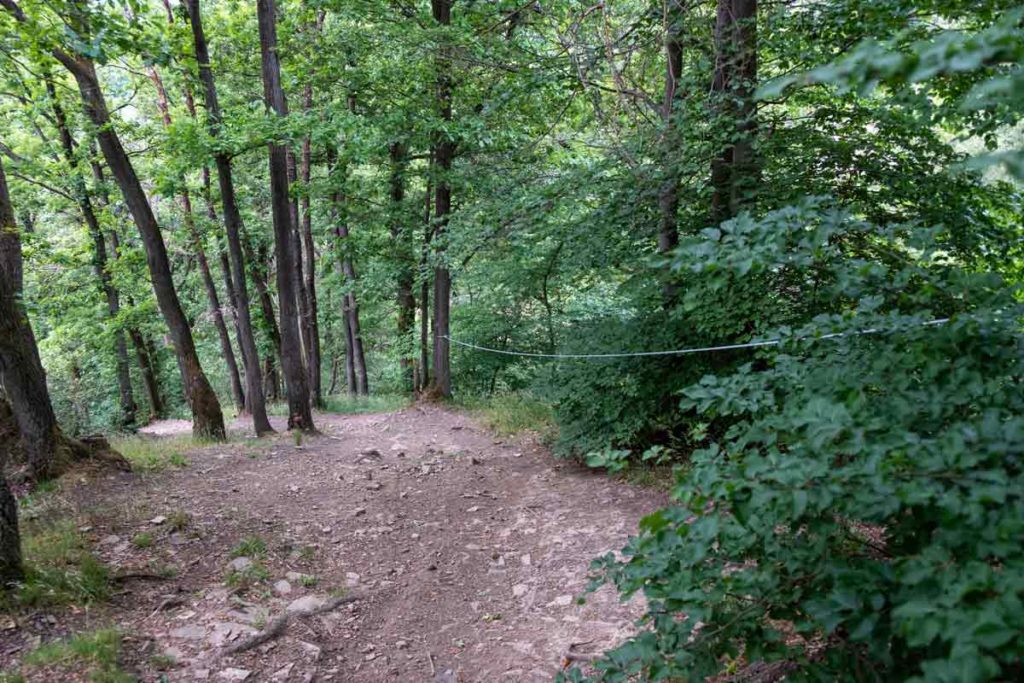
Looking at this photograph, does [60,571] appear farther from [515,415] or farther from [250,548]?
[515,415]

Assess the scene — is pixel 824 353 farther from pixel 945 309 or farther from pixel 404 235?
pixel 404 235

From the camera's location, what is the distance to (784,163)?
5.25 meters

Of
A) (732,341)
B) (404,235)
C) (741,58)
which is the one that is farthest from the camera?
(404,235)

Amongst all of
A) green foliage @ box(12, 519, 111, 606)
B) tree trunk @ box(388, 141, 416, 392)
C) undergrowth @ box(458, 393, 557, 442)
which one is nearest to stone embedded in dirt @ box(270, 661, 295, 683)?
green foliage @ box(12, 519, 111, 606)

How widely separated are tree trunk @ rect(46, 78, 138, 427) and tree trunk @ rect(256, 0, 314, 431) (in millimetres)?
4279

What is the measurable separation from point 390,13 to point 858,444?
398 inches

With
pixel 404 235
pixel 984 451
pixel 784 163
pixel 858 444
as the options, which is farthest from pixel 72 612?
pixel 404 235

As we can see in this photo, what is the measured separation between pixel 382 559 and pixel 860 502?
14.1 ft

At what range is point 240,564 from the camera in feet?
15.0

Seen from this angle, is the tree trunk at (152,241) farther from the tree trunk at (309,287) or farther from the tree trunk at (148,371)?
the tree trunk at (148,371)

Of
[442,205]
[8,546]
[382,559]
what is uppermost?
[442,205]

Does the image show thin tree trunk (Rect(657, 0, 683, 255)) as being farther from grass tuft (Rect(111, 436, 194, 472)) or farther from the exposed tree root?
grass tuft (Rect(111, 436, 194, 472))

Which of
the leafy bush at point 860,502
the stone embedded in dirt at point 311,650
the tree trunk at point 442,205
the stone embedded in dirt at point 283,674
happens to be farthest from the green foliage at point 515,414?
the leafy bush at point 860,502

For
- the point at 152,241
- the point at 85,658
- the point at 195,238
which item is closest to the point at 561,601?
the point at 85,658
